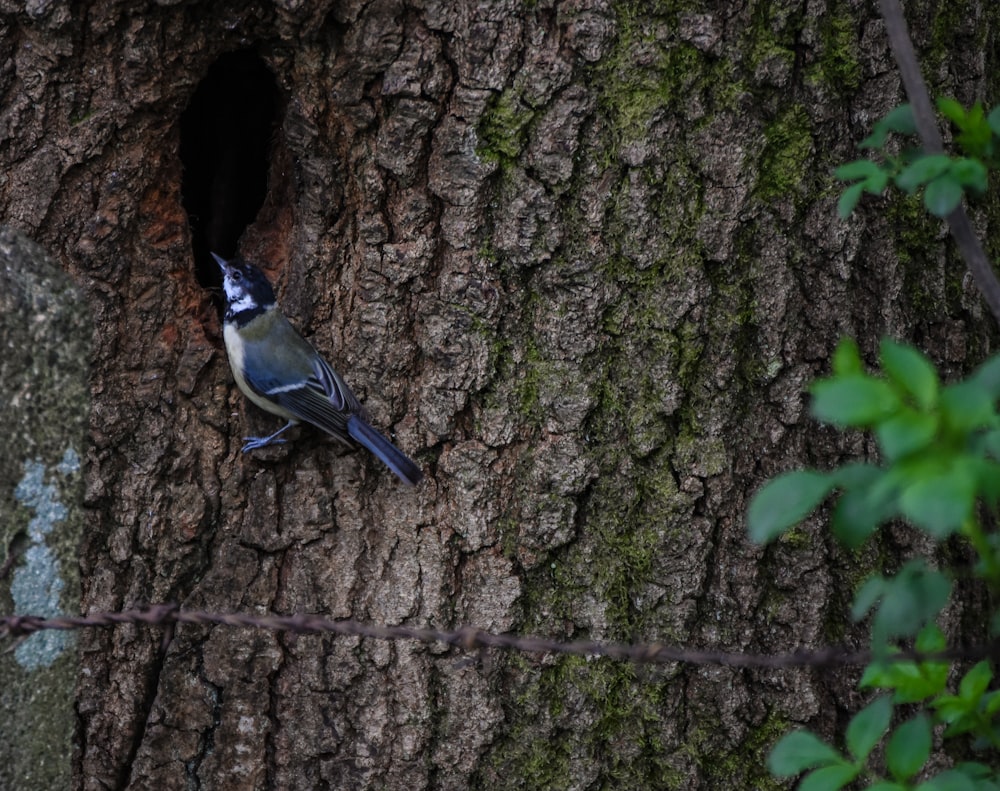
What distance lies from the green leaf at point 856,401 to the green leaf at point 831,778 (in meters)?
0.49

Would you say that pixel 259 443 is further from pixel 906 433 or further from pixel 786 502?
pixel 906 433

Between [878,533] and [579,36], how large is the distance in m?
1.36

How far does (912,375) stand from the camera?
3.62 ft

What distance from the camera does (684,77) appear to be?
2.39 m

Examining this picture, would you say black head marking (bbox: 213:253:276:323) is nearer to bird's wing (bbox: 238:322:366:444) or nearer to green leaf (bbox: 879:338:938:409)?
bird's wing (bbox: 238:322:366:444)

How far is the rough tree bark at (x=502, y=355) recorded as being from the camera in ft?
7.94

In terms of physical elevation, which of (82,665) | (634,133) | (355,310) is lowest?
(82,665)

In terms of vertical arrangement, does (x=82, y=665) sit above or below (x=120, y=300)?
below

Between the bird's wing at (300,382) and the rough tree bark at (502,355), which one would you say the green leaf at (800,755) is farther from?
the bird's wing at (300,382)

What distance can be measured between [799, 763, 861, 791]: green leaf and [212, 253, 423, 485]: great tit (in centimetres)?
140

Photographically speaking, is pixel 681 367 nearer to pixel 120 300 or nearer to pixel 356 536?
pixel 356 536

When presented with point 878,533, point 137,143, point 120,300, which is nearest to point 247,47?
point 137,143

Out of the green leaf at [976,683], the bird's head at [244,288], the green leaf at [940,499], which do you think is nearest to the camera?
the green leaf at [940,499]

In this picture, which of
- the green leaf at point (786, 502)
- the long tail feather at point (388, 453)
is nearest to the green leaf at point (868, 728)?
the green leaf at point (786, 502)
